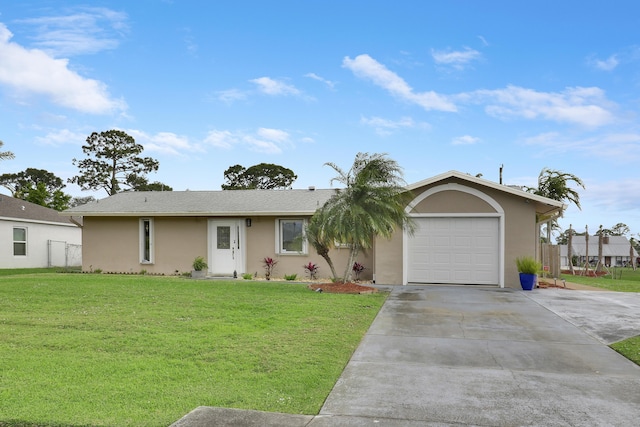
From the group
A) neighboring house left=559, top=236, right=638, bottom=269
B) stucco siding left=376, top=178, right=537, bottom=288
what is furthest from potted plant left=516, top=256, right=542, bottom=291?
neighboring house left=559, top=236, right=638, bottom=269

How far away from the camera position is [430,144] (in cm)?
2031

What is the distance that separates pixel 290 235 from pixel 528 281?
835 centimetres

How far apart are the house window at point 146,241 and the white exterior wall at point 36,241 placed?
927 cm

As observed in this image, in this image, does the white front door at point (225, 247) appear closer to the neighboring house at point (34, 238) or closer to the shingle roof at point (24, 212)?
the neighboring house at point (34, 238)

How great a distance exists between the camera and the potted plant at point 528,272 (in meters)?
14.3

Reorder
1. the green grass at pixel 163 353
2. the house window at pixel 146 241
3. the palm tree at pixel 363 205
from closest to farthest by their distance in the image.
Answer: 1. the green grass at pixel 163 353
2. the palm tree at pixel 363 205
3. the house window at pixel 146 241

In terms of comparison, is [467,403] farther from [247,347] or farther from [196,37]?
[196,37]

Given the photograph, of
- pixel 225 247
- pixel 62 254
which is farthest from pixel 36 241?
pixel 225 247

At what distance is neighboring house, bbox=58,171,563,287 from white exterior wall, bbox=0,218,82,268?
685 centimetres

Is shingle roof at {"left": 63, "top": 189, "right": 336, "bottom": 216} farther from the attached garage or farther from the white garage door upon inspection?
the white garage door

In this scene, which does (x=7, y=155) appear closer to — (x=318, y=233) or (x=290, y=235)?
(x=290, y=235)

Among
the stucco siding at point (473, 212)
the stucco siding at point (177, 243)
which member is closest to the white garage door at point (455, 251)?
the stucco siding at point (473, 212)

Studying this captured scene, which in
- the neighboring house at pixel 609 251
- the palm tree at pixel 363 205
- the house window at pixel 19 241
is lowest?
the neighboring house at pixel 609 251

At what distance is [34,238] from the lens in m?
24.8
